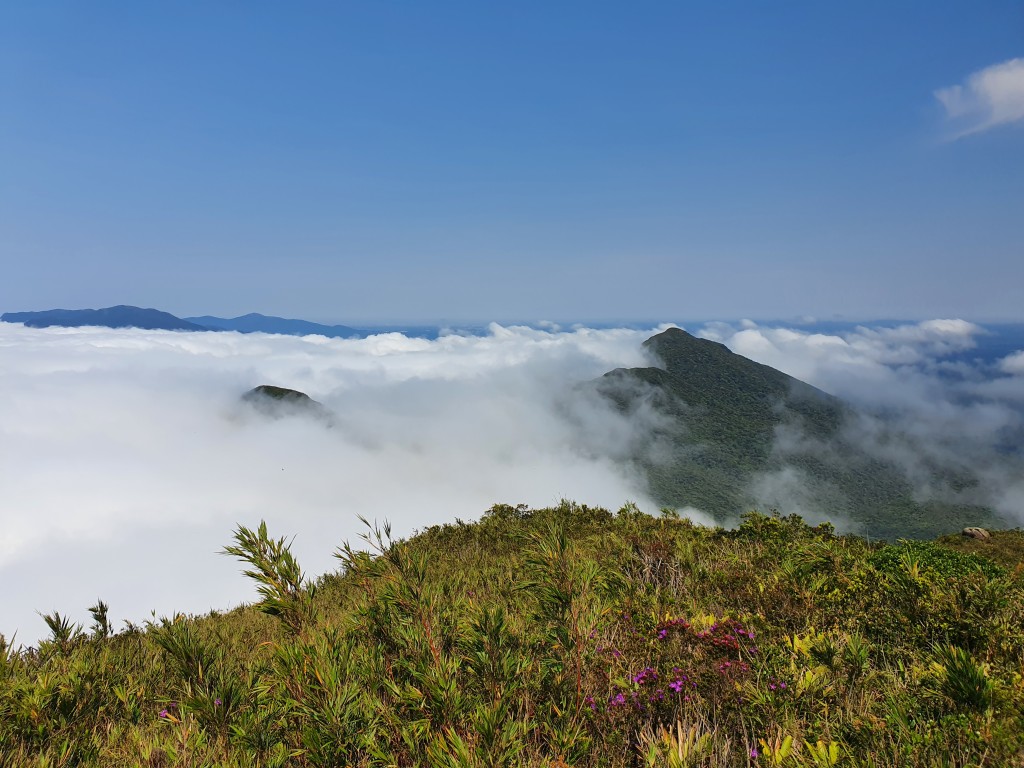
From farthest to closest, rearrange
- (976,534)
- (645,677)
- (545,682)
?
(976,534) < (645,677) < (545,682)

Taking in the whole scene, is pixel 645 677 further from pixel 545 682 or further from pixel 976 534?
pixel 976 534

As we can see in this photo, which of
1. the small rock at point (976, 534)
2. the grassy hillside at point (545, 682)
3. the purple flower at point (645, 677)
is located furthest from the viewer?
the small rock at point (976, 534)

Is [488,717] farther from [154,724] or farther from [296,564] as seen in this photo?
[154,724]

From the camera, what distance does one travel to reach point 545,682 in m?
3.71

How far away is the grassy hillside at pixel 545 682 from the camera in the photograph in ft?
8.71

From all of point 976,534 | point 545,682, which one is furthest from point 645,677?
point 976,534

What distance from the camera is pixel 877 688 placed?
3727 mm

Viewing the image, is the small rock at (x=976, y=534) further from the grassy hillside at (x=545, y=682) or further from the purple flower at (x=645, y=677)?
the purple flower at (x=645, y=677)

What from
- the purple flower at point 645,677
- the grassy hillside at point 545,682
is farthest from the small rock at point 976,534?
the purple flower at point 645,677

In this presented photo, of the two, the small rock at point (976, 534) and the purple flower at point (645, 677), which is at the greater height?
the purple flower at point (645, 677)

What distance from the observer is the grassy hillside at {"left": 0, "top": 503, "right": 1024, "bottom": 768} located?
2656 millimetres

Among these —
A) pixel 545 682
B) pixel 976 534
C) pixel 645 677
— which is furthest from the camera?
pixel 976 534

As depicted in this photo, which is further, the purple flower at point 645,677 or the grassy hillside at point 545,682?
the purple flower at point 645,677

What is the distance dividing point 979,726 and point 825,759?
94 cm
